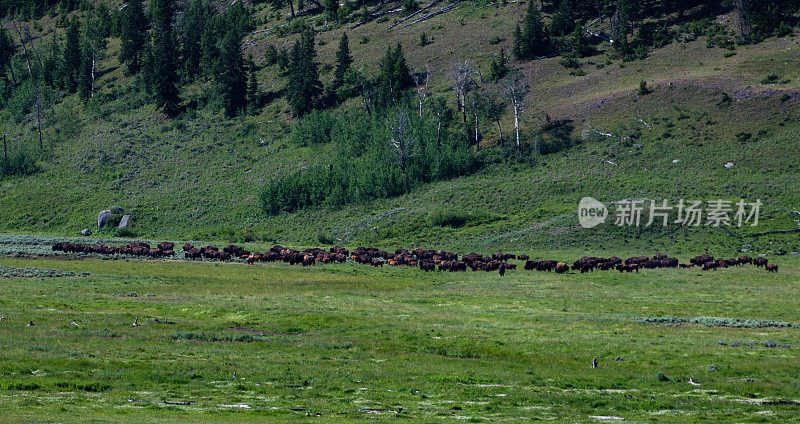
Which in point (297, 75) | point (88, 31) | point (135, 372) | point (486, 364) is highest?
point (88, 31)

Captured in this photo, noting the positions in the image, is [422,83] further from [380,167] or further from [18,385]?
[18,385]

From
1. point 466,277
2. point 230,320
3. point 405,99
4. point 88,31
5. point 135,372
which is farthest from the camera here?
point 88,31

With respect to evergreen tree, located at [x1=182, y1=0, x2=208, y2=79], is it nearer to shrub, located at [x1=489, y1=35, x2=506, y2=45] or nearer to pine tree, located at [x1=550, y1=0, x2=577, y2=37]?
shrub, located at [x1=489, y1=35, x2=506, y2=45]

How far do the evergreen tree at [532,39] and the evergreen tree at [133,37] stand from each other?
83.3m

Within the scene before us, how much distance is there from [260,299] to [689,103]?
82.2 metres

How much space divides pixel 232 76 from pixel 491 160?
54.2 metres

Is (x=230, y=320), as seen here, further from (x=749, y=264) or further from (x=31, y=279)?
(x=749, y=264)

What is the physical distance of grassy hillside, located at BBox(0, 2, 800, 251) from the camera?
3561 inches

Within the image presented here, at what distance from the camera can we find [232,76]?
445 ft

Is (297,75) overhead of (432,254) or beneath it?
overhead

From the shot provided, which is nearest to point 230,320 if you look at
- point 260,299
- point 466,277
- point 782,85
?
point 260,299

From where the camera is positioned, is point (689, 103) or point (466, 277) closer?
point (466, 277)

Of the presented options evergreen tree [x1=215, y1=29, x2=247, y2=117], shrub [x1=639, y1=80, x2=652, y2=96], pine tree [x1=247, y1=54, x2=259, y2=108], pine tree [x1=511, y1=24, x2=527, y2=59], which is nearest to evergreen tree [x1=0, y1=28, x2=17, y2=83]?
evergreen tree [x1=215, y1=29, x2=247, y2=117]

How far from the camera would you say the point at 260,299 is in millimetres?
49406
